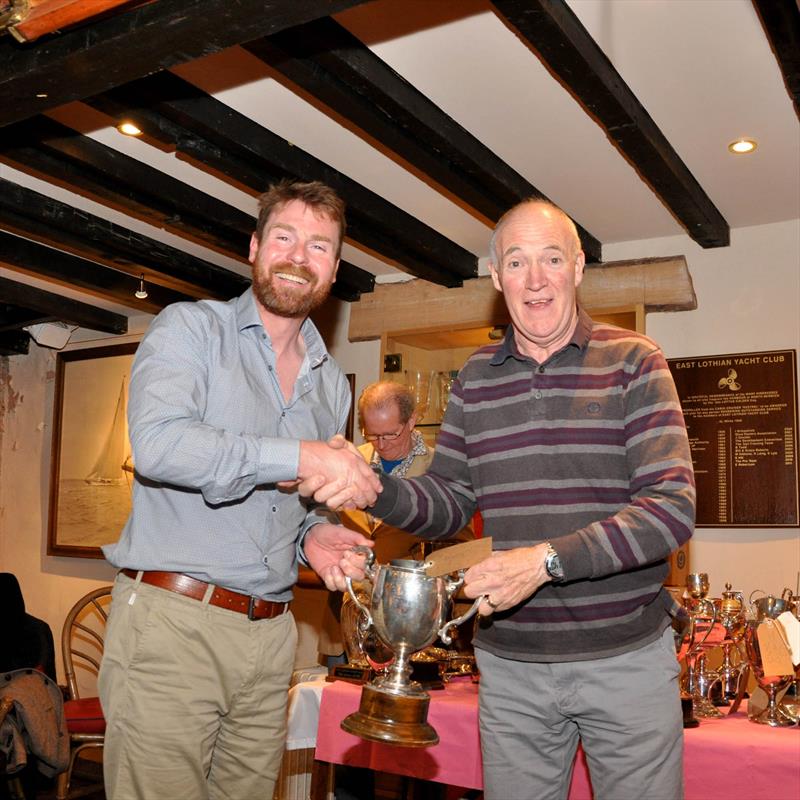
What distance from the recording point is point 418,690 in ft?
5.38

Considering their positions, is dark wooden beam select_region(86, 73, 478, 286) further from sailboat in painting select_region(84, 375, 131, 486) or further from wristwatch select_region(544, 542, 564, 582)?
sailboat in painting select_region(84, 375, 131, 486)

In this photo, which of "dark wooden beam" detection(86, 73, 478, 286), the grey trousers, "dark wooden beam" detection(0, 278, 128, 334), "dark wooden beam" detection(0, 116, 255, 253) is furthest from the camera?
"dark wooden beam" detection(0, 278, 128, 334)

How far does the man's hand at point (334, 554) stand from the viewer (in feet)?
6.08

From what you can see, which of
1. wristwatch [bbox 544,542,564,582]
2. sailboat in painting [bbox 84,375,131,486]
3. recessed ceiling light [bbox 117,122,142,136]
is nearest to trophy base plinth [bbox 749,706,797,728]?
wristwatch [bbox 544,542,564,582]

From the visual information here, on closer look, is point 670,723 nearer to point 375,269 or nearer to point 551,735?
point 551,735

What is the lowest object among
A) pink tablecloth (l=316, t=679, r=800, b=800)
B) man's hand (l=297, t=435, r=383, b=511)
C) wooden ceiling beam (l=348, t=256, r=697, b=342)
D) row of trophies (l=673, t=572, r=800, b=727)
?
pink tablecloth (l=316, t=679, r=800, b=800)

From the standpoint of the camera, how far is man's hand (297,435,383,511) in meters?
1.83

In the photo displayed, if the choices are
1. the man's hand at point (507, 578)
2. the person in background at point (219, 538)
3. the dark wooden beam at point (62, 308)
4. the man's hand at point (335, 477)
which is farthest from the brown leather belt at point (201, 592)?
the dark wooden beam at point (62, 308)

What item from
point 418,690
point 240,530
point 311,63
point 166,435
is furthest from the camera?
point 311,63

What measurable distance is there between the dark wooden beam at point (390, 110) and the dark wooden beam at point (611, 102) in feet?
1.87

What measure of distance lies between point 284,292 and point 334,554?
597 mm

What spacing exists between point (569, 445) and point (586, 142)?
2.38m

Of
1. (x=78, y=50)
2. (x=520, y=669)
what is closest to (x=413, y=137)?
(x=78, y=50)

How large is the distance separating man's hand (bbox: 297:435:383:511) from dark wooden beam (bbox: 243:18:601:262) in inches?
64.6
